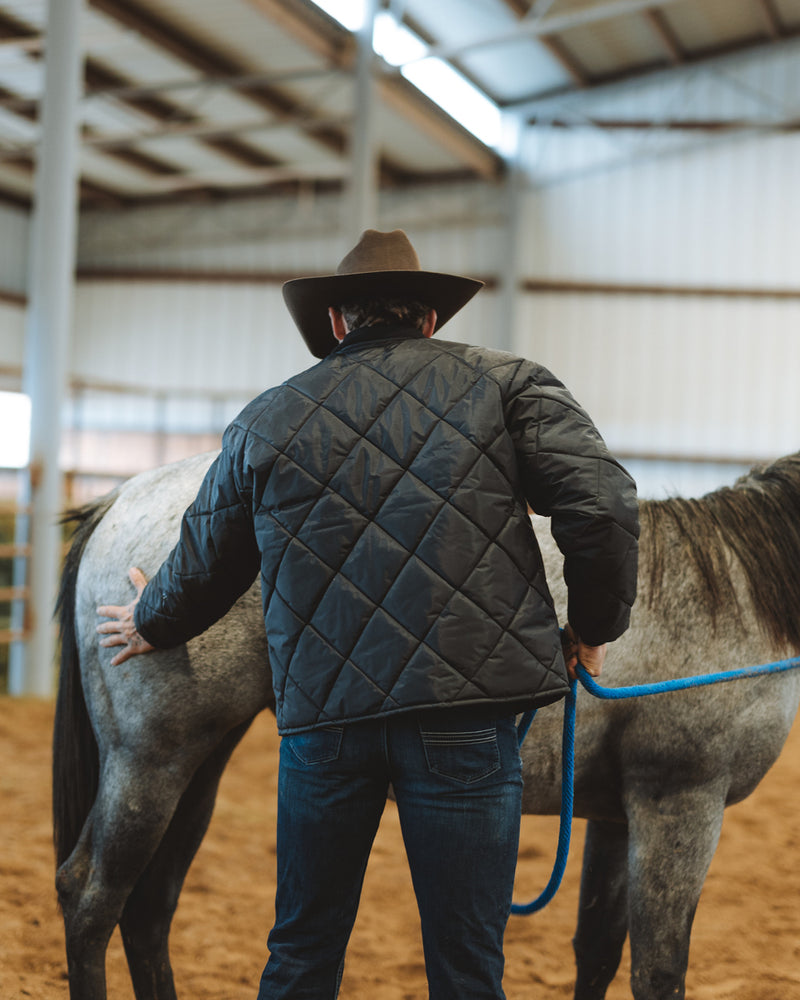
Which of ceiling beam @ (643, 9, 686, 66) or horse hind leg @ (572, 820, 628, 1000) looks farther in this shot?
ceiling beam @ (643, 9, 686, 66)

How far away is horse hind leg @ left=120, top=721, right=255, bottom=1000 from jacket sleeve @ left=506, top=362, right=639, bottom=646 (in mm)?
1168

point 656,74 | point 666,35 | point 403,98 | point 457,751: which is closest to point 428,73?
point 403,98

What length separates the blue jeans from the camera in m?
1.47

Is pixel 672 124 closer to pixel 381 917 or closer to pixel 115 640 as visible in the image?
pixel 381 917

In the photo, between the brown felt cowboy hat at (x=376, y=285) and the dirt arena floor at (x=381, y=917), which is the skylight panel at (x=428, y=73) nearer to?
the dirt arena floor at (x=381, y=917)

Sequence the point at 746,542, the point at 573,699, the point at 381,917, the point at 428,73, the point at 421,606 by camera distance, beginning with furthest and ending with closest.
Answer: the point at 428,73, the point at 381,917, the point at 746,542, the point at 573,699, the point at 421,606

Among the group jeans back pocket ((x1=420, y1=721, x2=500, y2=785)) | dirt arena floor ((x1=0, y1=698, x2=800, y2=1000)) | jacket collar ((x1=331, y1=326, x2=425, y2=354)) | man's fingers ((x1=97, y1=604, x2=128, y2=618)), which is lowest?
dirt arena floor ((x1=0, y1=698, x2=800, y2=1000))

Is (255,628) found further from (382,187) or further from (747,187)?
(382,187)

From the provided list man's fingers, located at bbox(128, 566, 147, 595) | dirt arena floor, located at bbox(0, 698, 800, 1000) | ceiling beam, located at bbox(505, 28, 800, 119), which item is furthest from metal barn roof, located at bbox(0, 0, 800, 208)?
man's fingers, located at bbox(128, 566, 147, 595)

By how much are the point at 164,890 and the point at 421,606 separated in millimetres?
1432

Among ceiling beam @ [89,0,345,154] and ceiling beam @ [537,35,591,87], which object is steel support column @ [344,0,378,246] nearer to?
ceiling beam @ [89,0,345,154]

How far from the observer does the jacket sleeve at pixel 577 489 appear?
1.48 meters

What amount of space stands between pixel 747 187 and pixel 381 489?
41.6 feet

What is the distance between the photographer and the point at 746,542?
2324 mm
